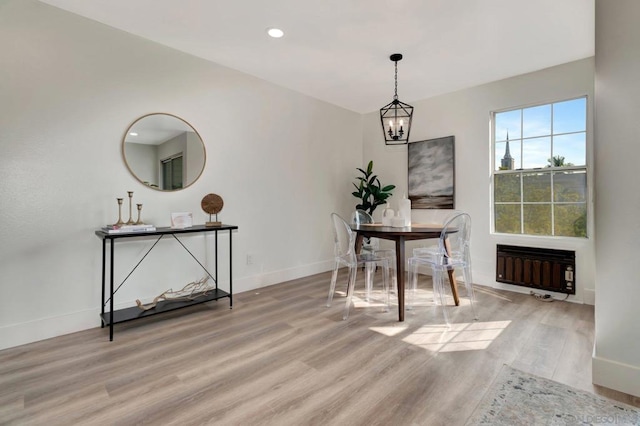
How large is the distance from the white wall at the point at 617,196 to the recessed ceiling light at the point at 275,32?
7.54 feet

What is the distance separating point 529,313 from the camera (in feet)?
9.70

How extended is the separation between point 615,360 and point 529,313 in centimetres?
126

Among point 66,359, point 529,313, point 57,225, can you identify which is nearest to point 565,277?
point 529,313

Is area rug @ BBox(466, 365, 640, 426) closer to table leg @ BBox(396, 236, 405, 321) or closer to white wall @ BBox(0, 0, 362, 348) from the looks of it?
table leg @ BBox(396, 236, 405, 321)

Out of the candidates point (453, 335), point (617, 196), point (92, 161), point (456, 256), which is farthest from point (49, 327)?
point (617, 196)

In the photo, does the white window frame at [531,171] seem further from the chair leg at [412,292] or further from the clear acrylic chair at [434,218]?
the chair leg at [412,292]

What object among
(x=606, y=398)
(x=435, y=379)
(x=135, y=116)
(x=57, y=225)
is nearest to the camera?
(x=606, y=398)

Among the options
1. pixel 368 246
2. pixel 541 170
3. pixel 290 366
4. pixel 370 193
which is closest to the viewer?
pixel 290 366

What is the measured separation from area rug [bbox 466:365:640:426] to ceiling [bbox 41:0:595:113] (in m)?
2.75

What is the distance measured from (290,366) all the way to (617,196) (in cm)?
227

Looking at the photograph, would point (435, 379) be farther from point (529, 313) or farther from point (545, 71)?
point (545, 71)

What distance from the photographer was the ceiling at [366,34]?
243cm

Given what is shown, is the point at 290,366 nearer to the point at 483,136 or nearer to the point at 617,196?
the point at 617,196

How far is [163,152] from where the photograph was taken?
3.05 meters
